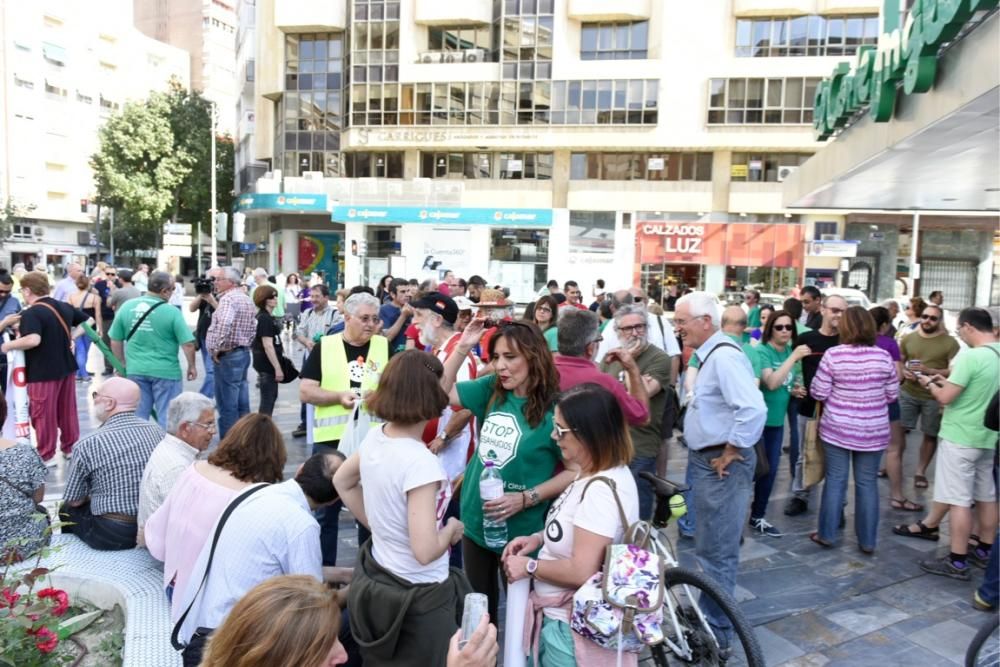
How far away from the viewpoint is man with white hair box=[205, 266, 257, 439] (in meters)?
7.20

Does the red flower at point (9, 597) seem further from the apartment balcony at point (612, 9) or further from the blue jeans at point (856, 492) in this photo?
the apartment balcony at point (612, 9)

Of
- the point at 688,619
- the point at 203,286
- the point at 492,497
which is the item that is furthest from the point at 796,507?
the point at 203,286

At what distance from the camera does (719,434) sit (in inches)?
156

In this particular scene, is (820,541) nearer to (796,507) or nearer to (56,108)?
(796,507)

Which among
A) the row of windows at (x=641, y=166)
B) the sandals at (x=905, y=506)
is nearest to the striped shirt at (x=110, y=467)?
the sandals at (x=905, y=506)

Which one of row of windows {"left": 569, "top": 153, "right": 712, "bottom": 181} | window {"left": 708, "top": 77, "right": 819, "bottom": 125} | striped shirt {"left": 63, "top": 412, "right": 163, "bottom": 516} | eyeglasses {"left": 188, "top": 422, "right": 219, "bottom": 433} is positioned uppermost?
window {"left": 708, "top": 77, "right": 819, "bottom": 125}

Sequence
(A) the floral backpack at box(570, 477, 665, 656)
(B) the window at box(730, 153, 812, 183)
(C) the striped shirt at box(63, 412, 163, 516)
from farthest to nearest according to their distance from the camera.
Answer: (B) the window at box(730, 153, 812, 183), (C) the striped shirt at box(63, 412, 163, 516), (A) the floral backpack at box(570, 477, 665, 656)

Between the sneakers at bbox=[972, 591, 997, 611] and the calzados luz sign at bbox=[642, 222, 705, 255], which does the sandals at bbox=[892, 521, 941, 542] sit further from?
the calzados luz sign at bbox=[642, 222, 705, 255]

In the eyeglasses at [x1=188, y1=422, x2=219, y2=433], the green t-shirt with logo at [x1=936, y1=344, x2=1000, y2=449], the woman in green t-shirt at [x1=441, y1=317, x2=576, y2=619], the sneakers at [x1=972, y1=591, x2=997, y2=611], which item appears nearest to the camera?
the woman in green t-shirt at [x1=441, y1=317, x2=576, y2=619]

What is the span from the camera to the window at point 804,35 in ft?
103

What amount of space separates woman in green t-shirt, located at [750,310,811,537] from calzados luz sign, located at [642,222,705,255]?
91.5 feet

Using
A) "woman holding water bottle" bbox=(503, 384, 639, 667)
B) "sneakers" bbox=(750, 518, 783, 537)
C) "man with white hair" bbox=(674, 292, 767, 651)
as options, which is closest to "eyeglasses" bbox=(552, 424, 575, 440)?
"woman holding water bottle" bbox=(503, 384, 639, 667)

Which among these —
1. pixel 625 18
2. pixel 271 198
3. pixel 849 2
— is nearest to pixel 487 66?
pixel 625 18

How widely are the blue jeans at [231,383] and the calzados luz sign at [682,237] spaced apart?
28.3 metres
